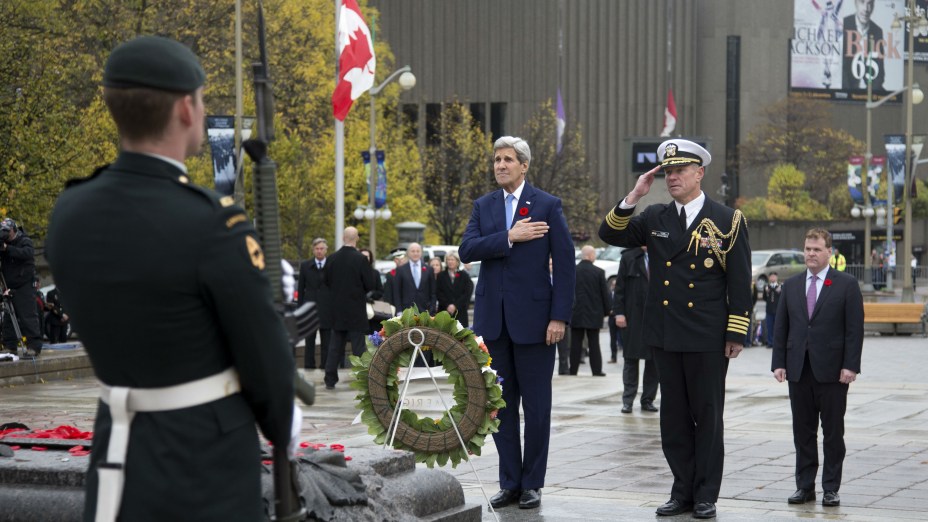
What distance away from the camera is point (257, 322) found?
3.22m

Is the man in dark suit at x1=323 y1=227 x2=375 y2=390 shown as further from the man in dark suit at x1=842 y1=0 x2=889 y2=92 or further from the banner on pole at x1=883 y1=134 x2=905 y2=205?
the man in dark suit at x1=842 y1=0 x2=889 y2=92

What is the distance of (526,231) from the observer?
26.6 feet

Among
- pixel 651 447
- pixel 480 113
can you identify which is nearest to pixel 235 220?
pixel 651 447

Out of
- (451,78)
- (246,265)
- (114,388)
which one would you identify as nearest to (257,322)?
(246,265)

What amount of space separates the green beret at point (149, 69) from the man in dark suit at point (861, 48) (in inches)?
3297

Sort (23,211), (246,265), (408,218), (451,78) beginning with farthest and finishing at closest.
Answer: (451,78) → (408,218) → (23,211) → (246,265)

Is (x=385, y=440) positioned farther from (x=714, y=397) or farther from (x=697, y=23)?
(x=697, y=23)

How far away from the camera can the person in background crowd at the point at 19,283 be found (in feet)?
59.1

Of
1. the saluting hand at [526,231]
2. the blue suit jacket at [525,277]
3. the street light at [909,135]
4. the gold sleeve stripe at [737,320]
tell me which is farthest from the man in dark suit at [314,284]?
the street light at [909,135]

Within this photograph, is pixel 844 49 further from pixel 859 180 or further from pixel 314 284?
pixel 314 284

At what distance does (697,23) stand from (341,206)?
5643 centimetres

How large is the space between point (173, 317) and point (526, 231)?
5023mm

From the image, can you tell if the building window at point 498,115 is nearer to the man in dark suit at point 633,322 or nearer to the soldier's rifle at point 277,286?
the man in dark suit at point 633,322

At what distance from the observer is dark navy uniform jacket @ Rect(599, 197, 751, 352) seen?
798 centimetres
